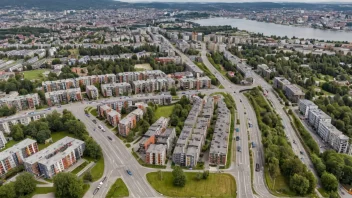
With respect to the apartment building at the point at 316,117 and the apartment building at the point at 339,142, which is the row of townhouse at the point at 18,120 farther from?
the apartment building at the point at 339,142

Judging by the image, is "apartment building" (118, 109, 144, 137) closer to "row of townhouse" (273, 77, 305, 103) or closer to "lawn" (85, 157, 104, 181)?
"lawn" (85, 157, 104, 181)

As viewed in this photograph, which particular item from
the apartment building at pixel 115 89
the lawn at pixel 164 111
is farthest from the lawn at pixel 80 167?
the apartment building at pixel 115 89

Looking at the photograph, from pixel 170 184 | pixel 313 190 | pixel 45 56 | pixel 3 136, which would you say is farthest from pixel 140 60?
pixel 313 190

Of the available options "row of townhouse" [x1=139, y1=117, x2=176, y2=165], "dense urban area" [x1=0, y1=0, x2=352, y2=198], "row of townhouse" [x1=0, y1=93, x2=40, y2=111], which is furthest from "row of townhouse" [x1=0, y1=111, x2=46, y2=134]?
"row of townhouse" [x1=139, y1=117, x2=176, y2=165]

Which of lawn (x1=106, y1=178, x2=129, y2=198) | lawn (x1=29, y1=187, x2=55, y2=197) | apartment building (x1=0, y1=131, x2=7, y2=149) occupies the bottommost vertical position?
lawn (x1=106, y1=178, x2=129, y2=198)

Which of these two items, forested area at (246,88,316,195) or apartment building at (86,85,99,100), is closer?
forested area at (246,88,316,195)
